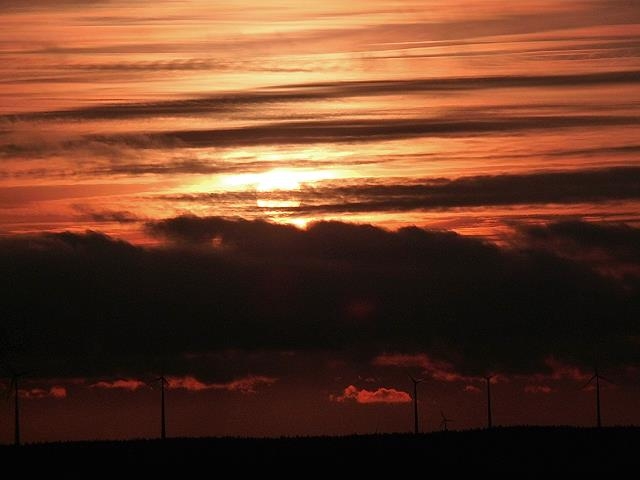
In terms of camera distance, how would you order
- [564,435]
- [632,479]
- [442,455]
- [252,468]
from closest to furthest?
[632,479], [252,468], [442,455], [564,435]

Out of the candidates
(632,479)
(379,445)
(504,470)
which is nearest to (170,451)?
(379,445)

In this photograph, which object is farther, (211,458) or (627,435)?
(627,435)

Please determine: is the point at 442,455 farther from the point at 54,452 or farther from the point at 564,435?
the point at 54,452

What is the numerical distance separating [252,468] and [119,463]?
500 inches

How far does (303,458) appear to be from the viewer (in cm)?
15450

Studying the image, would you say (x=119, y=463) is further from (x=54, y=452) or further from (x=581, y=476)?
(x=581, y=476)

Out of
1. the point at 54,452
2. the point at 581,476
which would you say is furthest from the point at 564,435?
the point at 54,452

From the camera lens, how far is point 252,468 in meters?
147

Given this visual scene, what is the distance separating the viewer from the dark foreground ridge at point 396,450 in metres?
151

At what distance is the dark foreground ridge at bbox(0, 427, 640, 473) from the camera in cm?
15062

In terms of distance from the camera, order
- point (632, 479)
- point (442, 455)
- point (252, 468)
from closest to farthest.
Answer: point (632, 479) → point (252, 468) → point (442, 455)

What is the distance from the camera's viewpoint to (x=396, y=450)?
161500mm

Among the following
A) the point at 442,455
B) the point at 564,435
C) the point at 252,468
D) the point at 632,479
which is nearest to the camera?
the point at 632,479

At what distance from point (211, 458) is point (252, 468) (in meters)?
7.82
